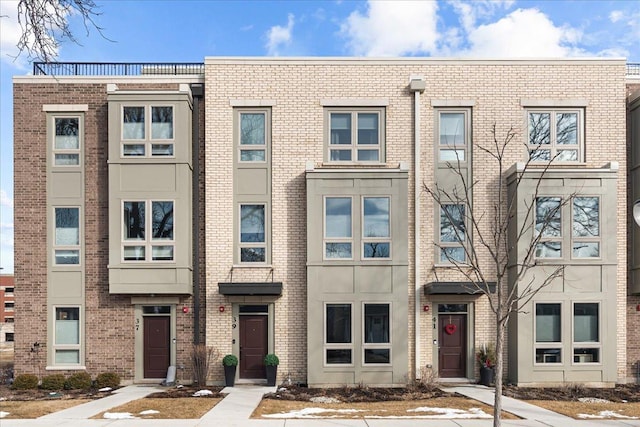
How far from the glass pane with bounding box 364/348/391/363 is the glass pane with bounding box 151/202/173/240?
254 inches

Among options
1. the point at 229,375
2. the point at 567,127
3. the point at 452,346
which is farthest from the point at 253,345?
the point at 567,127

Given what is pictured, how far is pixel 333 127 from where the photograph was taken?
1723 cm

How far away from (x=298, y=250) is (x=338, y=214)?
1.56m

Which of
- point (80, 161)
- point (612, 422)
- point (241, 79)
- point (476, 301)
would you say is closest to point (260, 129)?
point (241, 79)

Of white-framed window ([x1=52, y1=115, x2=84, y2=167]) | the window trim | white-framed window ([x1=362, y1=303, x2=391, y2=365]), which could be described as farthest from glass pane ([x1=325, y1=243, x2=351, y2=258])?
white-framed window ([x1=52, y1=115, x2=84, y2=167])

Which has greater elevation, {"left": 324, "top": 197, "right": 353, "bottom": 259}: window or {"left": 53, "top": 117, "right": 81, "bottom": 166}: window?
{"left": 53, "top": 117, "right": 81, "bottom": 166}: window

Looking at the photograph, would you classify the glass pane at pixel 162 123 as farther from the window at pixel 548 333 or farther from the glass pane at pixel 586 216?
the glass pane at pixel 586 216

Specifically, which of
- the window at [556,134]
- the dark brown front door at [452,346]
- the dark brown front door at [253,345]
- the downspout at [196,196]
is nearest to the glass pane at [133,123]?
the downspout at [196,196]

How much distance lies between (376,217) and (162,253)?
6.16m

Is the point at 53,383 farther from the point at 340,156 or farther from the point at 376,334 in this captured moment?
the point at 340,156

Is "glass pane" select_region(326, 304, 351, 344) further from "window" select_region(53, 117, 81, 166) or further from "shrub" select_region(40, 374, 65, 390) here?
"window" select_region(53, 117, 81, 166)

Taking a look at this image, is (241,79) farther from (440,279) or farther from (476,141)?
(440,279)

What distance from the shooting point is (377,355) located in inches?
637

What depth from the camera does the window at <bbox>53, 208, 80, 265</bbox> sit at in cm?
1706
